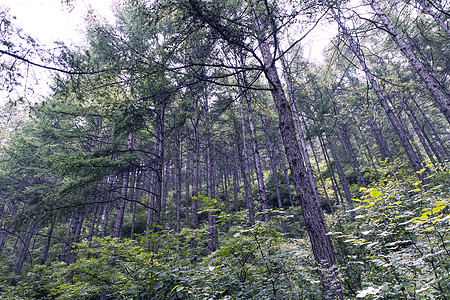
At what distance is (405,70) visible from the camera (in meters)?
15.2

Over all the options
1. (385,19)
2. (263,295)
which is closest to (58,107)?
(263,295)

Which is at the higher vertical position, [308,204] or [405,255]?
[308,204]

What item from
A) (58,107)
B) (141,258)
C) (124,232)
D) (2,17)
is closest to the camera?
(2,17)

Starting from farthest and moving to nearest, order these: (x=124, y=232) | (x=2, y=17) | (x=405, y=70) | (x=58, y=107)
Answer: (x=124, y=232)
(x=405, y=70)
(x=58, y=107)
(x=2, y=17)

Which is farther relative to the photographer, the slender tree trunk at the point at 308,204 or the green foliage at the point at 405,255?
the slender tree trunk at the point at 308,204

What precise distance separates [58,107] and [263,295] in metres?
14.1

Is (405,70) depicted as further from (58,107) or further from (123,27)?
(58,107)

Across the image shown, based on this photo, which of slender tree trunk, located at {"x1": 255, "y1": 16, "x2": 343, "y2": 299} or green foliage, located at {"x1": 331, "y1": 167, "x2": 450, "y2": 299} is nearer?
green foliage, located at {"x1": 331, "y1": 167, "x2": 450, "y2": 299}

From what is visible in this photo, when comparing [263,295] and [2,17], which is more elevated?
[2,17]

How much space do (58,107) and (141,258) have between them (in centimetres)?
1217

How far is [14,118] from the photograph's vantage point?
1861 centimetres

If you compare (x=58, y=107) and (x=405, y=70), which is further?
(x=405, y=70)

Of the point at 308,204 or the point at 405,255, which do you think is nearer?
the point at 405,255

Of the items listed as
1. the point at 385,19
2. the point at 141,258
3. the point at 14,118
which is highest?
the point at 14,118
